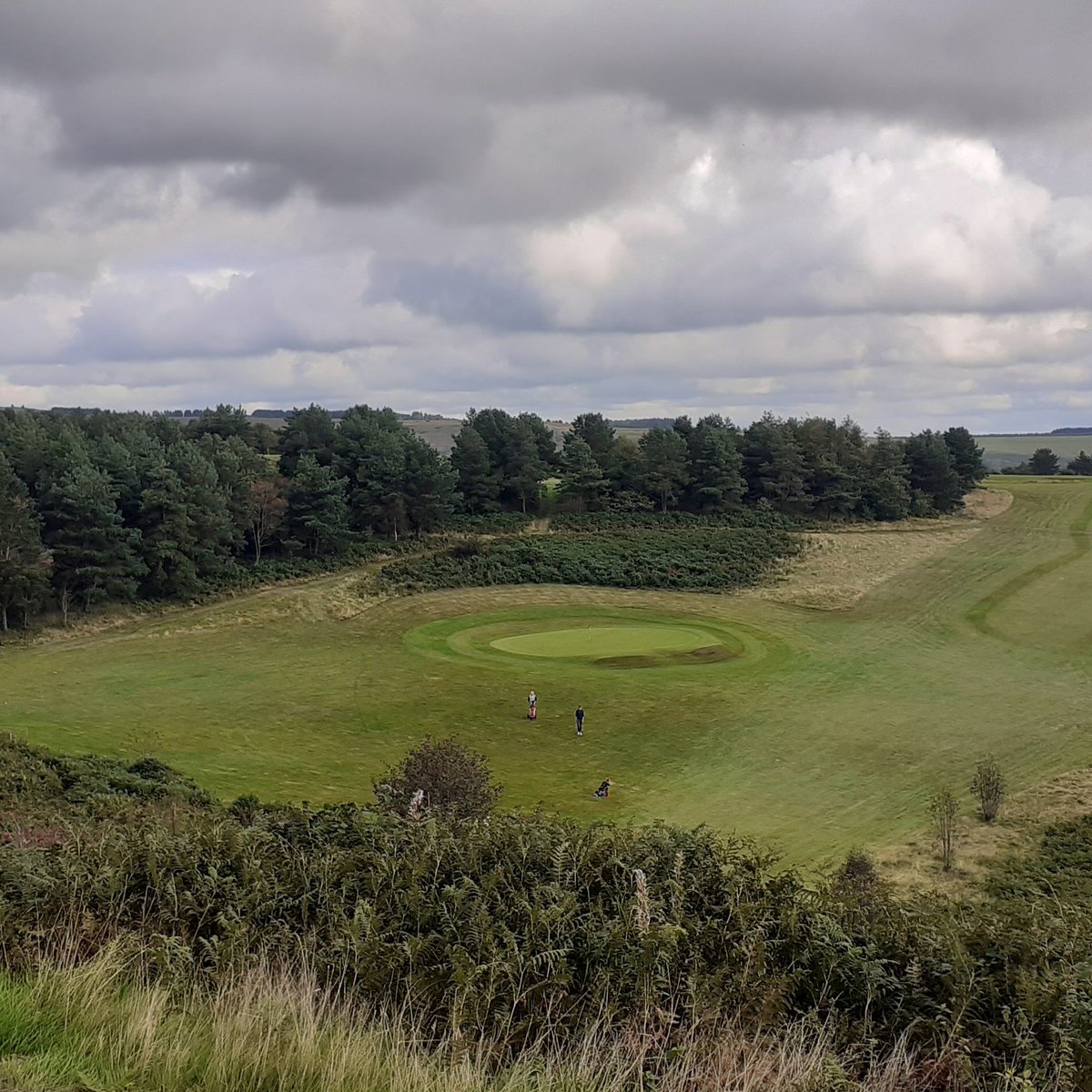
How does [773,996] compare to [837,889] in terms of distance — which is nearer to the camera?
[773,996]

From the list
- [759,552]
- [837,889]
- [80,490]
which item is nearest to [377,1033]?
[837,889]

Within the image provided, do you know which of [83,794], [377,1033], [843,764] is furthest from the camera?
[843,764]

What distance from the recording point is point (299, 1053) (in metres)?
5.45

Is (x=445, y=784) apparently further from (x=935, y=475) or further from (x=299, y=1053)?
(x=935, y=475)

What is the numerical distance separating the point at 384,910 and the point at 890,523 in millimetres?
72021

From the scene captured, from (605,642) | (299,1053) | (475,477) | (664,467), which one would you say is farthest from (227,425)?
(299,1053)

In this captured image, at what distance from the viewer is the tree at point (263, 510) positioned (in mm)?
57906

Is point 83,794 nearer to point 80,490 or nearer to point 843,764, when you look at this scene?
point 843,764

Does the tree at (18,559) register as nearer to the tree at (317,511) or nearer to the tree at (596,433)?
the tree at (317,511)

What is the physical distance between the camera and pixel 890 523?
7338 centimetres

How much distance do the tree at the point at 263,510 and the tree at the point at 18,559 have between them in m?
13.9

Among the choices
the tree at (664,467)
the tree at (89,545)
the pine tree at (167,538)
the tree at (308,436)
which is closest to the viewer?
the tree at (89,545)

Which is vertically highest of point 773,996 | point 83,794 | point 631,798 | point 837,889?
point 773,996

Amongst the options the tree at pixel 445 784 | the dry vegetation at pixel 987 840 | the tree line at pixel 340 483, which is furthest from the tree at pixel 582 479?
the tree at pixel 445 784
